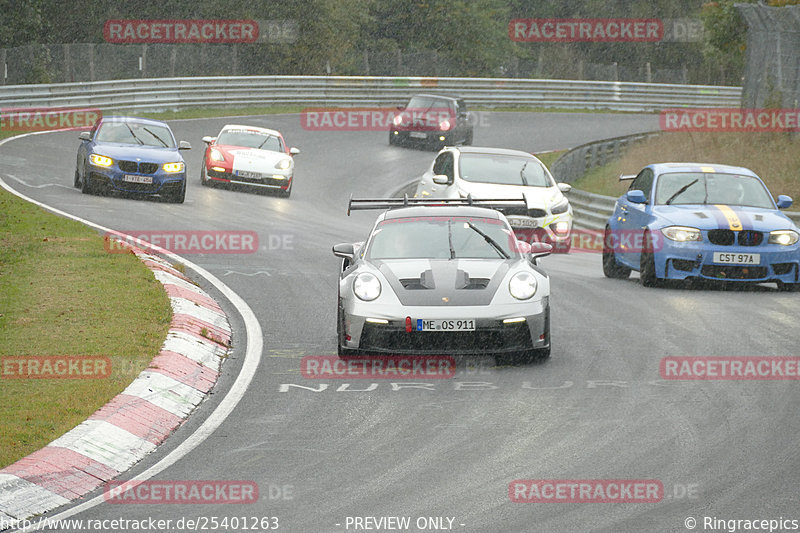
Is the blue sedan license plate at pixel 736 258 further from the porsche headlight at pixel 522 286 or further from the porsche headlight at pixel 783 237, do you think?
the porsche headlight at pixel 522 286

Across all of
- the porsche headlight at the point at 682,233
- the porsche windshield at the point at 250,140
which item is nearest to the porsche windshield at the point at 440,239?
the porsche headlight at the point at 682,233

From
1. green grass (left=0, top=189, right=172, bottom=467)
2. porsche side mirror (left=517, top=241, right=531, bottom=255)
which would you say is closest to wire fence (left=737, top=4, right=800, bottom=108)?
green grass (left=0, top=189, right=172, bottom=467)

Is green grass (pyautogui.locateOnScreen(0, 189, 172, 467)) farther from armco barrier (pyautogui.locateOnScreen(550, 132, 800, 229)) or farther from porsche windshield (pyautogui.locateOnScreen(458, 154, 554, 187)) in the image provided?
armco barrier (pyautogui.locateOnScreen(550, 132, 800, 229))

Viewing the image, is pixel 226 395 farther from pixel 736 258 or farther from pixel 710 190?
pixel 710 190

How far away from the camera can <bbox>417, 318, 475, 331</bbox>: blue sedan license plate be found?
1006cm

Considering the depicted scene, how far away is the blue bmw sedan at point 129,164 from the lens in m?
22.5

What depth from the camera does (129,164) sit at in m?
22.5

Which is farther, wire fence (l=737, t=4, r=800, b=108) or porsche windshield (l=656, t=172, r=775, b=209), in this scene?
wire fence (l=737, t=4, r=800, b=108)

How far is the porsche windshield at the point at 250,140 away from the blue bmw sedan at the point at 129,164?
9.90ft

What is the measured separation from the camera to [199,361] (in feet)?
34.0

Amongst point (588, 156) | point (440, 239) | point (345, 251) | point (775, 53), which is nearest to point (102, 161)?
point (345, 251)

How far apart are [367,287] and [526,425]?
254 centimetres

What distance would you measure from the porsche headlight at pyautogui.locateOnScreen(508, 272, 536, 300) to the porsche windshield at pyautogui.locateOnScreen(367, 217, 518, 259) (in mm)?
633

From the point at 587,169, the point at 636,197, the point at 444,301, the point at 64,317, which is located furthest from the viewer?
the point at 587,169
